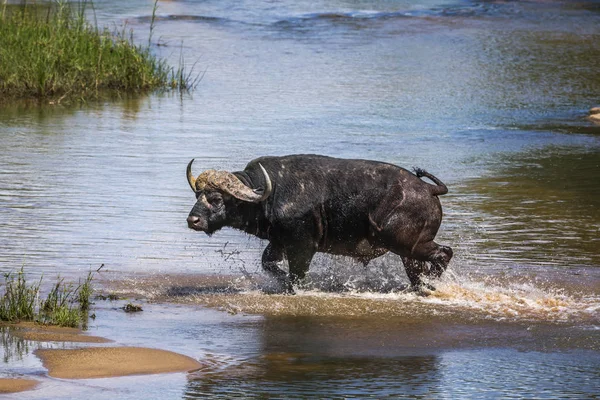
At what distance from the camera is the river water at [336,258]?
7645 mm

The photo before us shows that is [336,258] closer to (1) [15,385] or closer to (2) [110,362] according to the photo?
(2) [110,362]

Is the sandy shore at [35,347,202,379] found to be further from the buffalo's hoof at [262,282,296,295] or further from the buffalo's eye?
the buffalo's hoof at [262,282,296,295]

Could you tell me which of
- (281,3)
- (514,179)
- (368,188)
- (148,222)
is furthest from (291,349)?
(281,3)

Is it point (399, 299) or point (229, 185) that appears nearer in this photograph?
point (229, 185)

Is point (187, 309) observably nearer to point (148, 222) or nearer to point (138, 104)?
point (148, 222)

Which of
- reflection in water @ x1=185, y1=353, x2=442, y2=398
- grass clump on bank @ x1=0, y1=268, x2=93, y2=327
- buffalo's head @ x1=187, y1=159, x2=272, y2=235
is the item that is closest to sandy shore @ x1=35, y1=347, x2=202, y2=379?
reflection in water @ x1=185, y1=353, x2=442, y2=398

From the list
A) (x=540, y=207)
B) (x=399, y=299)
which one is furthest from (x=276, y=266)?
(x=540, y=207)

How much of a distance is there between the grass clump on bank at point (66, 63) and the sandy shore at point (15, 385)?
11.5 metres

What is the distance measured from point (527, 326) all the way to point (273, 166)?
2.32 metres

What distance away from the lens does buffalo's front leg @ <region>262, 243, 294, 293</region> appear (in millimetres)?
9570

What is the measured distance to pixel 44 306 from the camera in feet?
27.8

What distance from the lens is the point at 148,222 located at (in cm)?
1159

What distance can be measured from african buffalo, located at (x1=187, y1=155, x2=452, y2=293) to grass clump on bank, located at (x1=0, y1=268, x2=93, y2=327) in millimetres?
1181

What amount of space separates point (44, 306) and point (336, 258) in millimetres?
2775
